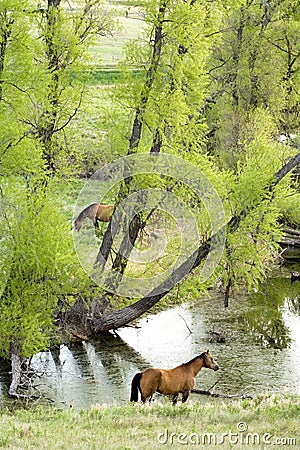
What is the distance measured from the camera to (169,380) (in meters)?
12.3

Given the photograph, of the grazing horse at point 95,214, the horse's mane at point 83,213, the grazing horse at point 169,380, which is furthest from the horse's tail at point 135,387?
the horse's mane at point 83,213

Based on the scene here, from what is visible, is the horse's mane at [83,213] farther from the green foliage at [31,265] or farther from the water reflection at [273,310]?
the water reflection at [273,310]

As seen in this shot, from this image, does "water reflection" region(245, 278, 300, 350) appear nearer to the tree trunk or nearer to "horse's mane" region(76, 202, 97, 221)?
the tree trunk

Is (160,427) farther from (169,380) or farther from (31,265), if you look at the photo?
(31,265)

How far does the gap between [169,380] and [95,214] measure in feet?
24.6

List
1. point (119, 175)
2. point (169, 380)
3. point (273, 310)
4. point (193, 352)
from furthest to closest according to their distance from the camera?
point (273, 310)
point (119, 175)
point (193, 352)
point (169, 380)

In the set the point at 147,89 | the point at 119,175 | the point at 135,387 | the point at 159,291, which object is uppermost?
the point at 147,89

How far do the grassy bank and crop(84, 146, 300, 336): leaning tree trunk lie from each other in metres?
5.31

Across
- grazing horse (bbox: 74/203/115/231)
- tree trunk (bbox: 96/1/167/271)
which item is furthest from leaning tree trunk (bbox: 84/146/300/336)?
grazing horse (bbox: 74/203/115/231)

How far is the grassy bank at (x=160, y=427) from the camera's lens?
8492 millimetres

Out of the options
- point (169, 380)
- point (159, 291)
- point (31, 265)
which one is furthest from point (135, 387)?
point (159, 291)

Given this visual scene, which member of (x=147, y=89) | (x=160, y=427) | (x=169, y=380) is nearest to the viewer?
(x=160, y=427)

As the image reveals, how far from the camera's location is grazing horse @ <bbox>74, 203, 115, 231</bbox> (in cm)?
1875

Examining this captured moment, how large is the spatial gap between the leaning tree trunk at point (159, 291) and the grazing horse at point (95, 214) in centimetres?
292
